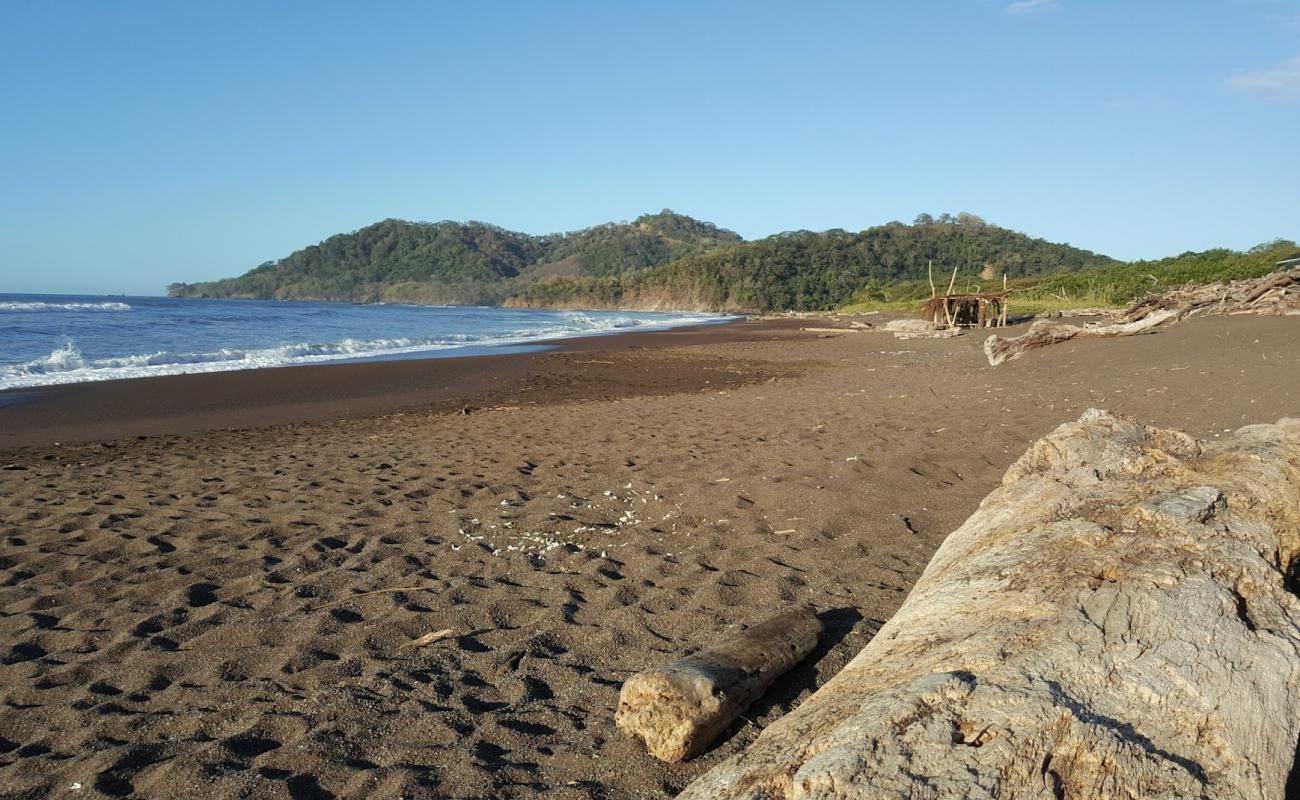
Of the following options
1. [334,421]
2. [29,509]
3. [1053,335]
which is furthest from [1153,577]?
[1053,335]

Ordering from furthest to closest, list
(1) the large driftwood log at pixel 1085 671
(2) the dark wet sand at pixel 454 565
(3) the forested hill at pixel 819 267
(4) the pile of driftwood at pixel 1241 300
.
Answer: (3) the forested hill at pixel 819 267 < (4) the pile of driftwood at pixel 1241 300 < (2) the dark wet sand at pixel 454 565 < (1) the large driftwood log at pixel 1085 671

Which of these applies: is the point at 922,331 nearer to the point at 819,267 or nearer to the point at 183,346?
the point at 183,346

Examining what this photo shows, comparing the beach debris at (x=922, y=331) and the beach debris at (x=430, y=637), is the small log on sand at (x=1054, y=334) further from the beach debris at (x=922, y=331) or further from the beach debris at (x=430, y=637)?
the beach debris at (x=430, y=637)

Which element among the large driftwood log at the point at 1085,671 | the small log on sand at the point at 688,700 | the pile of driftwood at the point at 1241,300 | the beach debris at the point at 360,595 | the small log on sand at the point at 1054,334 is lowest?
the beach debris at the point at 360,595

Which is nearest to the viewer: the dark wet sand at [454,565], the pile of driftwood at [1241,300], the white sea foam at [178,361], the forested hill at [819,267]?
the dark wet sand at [454,565]

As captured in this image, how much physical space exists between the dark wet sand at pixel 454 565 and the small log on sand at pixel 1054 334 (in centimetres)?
275

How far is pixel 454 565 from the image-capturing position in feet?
15.3

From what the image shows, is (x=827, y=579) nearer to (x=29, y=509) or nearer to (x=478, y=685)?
(x=478, y=685)

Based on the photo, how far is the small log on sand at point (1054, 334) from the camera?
1364cm

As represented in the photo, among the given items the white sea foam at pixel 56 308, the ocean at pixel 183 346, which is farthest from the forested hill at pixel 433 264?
the ocean at pixel 183 346

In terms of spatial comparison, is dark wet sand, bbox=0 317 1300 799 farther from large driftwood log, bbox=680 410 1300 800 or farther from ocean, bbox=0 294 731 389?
ocean, bbox=0 294 731 389

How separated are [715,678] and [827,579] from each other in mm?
1710

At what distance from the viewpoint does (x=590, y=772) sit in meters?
2.60

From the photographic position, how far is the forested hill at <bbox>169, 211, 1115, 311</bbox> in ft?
293
